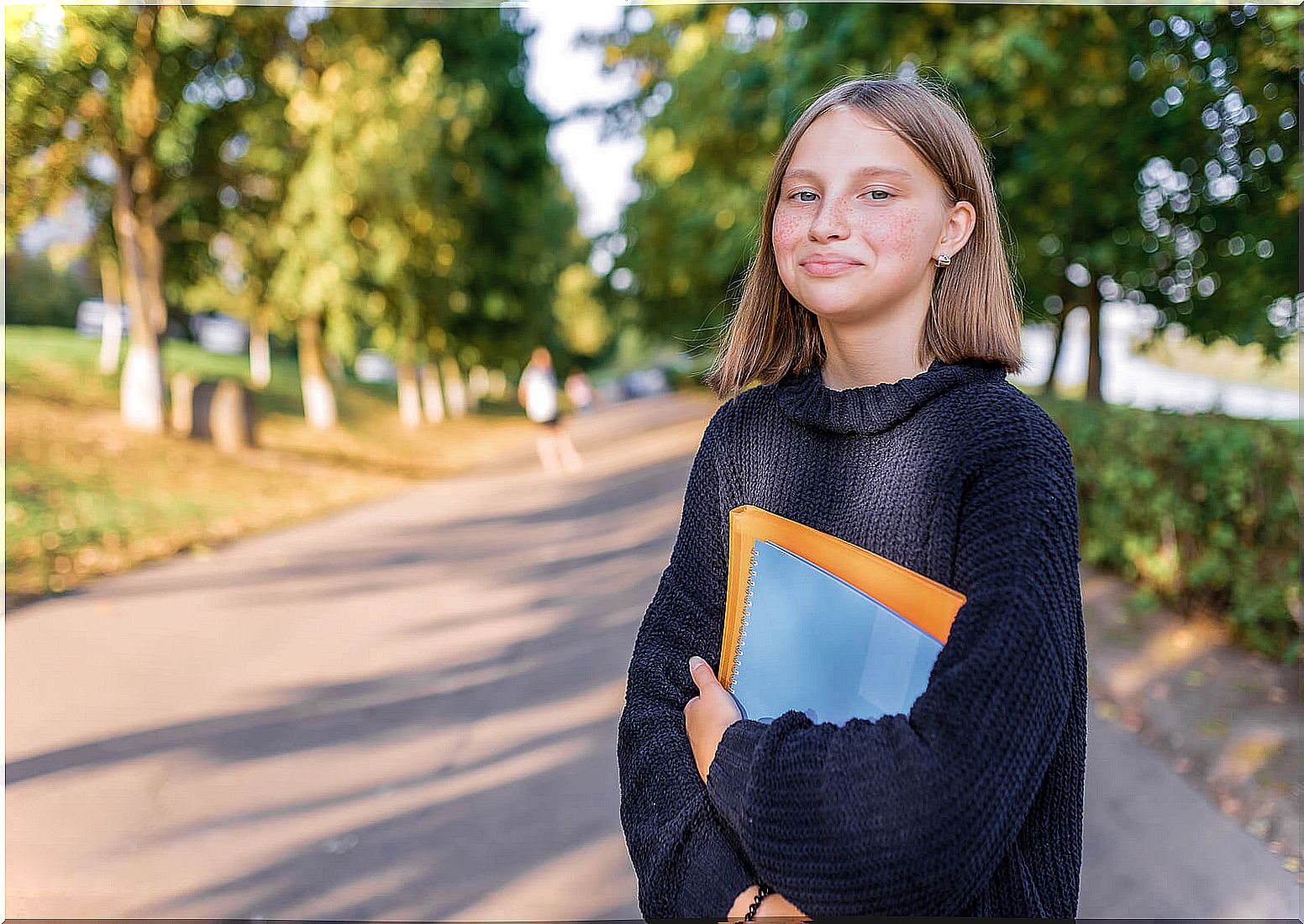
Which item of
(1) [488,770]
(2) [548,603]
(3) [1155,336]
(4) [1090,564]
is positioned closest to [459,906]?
(1) [488,770]

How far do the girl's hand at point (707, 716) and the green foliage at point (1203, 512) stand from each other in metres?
5.03

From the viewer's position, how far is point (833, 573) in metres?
1.33

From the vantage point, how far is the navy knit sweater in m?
1.15

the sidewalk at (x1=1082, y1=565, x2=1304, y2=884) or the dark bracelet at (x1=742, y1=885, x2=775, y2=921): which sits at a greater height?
the dark bracelet at (x1=742, y1=885, x2=775, y2=921)

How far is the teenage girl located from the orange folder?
31 millimetres

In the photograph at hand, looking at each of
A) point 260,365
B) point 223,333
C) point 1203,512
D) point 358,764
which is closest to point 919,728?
point 358,764

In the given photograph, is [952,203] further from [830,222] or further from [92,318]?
[92,318]

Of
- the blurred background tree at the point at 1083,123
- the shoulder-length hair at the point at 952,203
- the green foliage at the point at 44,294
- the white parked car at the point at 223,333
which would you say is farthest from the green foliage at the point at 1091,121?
the white parked car at the point at 223,333

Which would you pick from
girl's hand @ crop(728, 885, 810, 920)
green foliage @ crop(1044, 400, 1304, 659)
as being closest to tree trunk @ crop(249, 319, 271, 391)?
green foliage @ crop(1044, 400, 1304, 659)

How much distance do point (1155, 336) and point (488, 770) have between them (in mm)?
10151

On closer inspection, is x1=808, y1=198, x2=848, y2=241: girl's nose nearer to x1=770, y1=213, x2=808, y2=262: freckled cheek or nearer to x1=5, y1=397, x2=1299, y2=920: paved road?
x1=770, y1=213, x2=808, y2=262: freckled cheek

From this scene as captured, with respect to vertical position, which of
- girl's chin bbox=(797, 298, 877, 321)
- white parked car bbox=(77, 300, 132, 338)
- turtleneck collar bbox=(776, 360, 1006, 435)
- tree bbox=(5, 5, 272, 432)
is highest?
tree bbox=(5, 5, 272, 432)

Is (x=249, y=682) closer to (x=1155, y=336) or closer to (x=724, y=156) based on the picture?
(x=1155, y=336)

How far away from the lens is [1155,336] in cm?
1195
